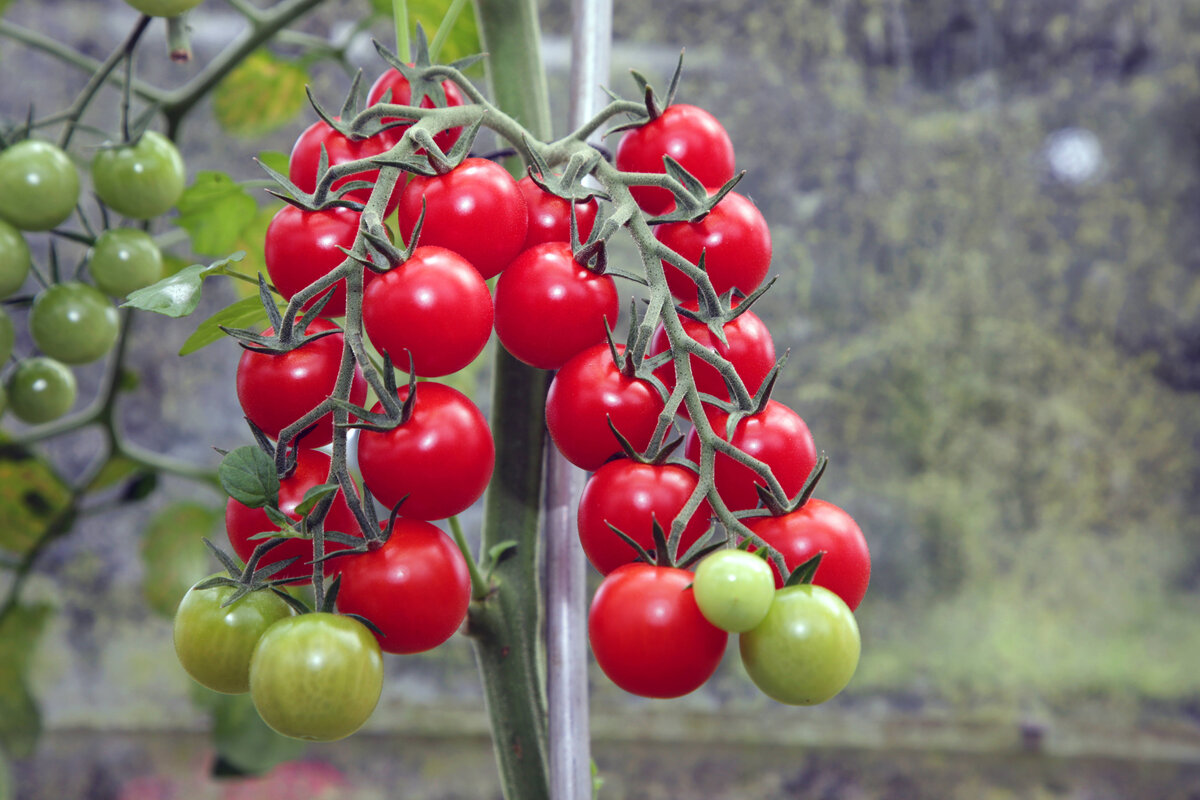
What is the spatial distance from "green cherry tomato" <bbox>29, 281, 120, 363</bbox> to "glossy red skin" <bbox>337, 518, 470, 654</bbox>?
219 mm

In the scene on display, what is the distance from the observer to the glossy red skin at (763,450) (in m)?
0.16

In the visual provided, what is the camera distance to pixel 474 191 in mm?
160

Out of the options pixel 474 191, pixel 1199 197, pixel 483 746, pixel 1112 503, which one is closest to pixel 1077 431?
pixel 1112 503

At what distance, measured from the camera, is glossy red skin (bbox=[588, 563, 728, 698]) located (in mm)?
142

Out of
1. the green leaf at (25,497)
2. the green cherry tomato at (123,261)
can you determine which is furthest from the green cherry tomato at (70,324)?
the green leaf at (25,497)

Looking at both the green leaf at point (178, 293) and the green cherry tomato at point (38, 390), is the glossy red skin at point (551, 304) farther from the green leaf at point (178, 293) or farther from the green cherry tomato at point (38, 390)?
the green cherry tomato at point (38, 390)

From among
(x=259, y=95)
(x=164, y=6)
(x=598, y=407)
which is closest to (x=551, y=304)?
(x=598, y=407)

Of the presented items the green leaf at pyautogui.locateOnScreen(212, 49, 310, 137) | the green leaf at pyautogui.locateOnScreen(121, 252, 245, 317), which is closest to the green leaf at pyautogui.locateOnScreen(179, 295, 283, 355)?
the green leaf at pyautogui.locateOnScreen(121, 252, 245, 317)

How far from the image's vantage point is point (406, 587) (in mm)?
151

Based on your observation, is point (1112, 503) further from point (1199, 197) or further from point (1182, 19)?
point (1182, 19)

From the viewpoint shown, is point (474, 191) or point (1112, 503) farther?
point (1112, 503)

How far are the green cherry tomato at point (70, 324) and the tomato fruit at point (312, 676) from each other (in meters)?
0.23

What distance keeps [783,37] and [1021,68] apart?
225 millimetres

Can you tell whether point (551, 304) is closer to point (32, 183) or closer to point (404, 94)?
point (404, 94)
